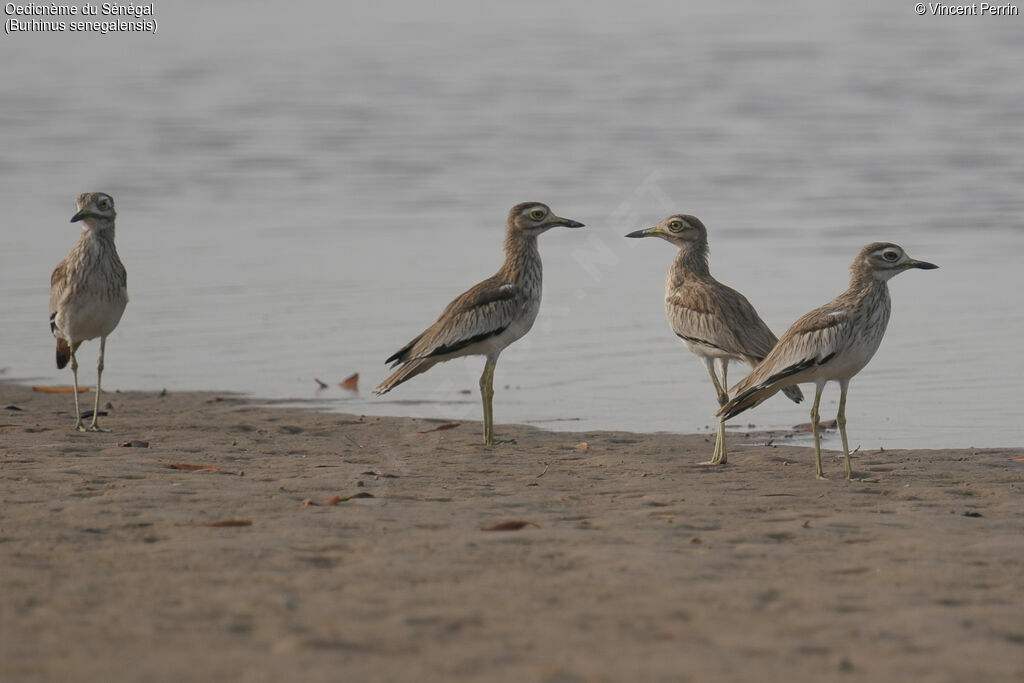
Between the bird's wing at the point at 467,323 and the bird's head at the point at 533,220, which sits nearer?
the bird's wing at the point at 467,323

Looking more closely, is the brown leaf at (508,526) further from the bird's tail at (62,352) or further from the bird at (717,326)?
the bird's tail at (62,352)

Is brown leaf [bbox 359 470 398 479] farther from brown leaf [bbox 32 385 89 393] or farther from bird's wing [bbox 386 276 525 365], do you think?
brown leaf [bbox 32 385 89 393]

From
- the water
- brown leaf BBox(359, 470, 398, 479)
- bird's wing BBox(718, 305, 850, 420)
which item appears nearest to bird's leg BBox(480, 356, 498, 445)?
the water

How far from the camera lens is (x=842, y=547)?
23.1 feet

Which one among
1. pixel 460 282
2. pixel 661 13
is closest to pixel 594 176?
pixel 460 282

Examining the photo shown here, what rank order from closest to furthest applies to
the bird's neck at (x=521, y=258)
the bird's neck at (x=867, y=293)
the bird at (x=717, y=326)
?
1. the bird's neck at (x=867, y=293)
2. the bird at (x=717, y=326)
3. the bird's neck at (x=521, y=258)

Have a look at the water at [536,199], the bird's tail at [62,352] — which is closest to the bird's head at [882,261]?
the water at [536,199]

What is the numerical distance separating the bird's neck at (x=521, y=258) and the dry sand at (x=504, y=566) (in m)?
2.05

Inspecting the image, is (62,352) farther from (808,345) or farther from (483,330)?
(808,345)

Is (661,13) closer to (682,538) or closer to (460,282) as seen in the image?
(460,282)

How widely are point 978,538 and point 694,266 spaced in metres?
4.57

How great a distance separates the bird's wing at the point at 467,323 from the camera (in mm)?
10992

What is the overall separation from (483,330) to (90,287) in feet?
9.24

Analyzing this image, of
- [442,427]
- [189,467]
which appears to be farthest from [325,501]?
[442,427]
